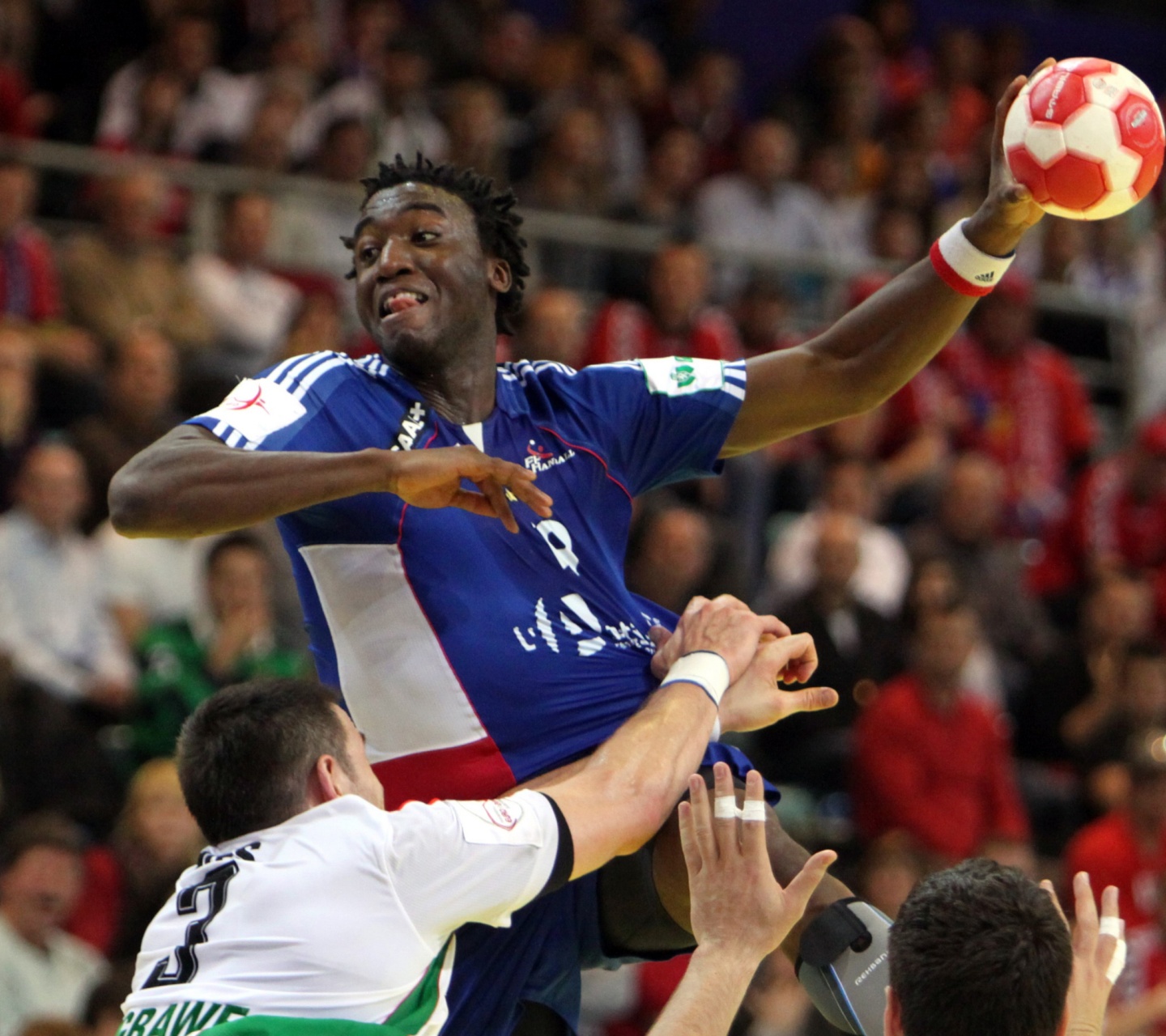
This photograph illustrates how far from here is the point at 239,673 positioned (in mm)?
8555

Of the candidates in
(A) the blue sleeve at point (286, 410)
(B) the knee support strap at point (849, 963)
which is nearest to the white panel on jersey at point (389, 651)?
(A) the blue sleeve at point (286, 410)

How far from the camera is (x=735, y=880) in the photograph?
12.3ft

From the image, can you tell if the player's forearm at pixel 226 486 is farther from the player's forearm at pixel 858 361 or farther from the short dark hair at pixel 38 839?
the short dark hair at pixel 38 839

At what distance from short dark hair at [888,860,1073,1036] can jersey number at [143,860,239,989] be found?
51.1 inches

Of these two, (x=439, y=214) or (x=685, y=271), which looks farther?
(x=685, y=271)

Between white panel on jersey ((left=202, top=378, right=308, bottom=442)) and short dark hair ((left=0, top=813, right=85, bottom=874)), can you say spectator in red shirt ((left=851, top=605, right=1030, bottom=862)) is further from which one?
white panel on jersey ((left=202, top=378, right=308, bottom=442))

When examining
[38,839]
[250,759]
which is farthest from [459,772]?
[38,839]

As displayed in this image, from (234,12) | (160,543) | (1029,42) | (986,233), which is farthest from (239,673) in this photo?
(1029,42)

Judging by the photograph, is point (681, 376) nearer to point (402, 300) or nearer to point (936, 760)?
point (402, 300)

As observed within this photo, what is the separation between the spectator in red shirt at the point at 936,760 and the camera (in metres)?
9.79

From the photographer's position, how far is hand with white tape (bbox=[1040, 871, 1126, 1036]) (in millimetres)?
3414

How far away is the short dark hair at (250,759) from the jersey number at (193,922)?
0.41 ft

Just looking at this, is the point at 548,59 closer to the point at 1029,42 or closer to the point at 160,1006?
the point at 1029,42

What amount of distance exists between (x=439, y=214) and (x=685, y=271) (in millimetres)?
6938
